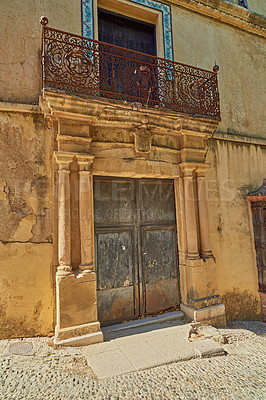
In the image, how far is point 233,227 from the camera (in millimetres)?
5043

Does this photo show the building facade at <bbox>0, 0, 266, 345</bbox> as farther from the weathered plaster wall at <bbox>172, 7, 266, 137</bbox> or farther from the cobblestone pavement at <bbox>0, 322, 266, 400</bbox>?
the cobblestone pavement at <bbox>0, 322, 266, 400</bbox>

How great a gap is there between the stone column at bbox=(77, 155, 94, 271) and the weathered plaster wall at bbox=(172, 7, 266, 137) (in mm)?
3248

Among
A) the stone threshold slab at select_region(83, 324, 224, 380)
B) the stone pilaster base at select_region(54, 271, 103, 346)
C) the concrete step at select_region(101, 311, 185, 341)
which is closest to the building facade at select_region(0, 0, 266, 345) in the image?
the stone pilaster base at select_region(54, 271, 103, 346)

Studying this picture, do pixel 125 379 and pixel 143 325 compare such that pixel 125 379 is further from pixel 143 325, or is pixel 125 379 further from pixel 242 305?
pixel 242 305

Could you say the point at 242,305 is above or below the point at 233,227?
below

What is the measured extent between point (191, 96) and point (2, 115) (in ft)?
11.4

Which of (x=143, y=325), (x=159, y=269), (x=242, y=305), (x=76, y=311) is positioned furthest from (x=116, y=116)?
(x=242, y=305)

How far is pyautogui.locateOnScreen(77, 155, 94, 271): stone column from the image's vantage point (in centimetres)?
348

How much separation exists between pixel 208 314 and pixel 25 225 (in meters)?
3.40

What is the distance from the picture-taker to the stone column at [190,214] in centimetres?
429

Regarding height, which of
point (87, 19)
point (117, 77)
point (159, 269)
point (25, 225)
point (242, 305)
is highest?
point (87, 19)

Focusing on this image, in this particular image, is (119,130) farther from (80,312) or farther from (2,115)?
(80,312)

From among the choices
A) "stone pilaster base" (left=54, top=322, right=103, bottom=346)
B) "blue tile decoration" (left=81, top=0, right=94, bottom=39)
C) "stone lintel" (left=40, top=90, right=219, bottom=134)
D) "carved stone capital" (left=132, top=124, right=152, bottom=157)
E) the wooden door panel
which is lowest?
"stone pilaster base" (left=54, top=322, right=103, bottom=346)

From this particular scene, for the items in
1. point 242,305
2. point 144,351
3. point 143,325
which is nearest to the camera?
point 144,351
